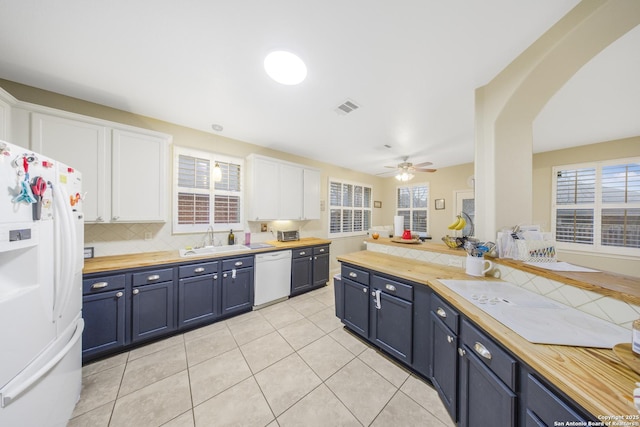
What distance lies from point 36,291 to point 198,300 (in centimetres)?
141

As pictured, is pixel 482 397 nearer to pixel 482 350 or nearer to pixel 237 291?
pixel 482 350

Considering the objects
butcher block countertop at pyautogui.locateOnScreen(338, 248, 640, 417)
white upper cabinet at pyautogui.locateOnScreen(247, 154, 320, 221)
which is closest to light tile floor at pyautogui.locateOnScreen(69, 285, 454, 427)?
butcher block countertop at pyautogui.locateOnScreen(338, 248, 640, 417)

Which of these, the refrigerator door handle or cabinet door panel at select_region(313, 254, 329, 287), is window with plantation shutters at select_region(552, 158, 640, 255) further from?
the refrigerator door handle

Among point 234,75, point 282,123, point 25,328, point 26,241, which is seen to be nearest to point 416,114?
point 282,123

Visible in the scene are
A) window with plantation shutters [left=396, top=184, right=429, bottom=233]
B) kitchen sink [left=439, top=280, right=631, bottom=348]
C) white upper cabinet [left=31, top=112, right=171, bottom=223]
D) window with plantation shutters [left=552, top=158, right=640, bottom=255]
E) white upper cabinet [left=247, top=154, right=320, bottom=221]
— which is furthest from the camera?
window with plantation shutters [left=396, top=184, right=429, bottom=233]

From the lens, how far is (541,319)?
37.8 inches

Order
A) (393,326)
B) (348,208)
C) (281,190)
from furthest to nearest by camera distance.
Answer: (348,208) < (281,190) < (393,326)

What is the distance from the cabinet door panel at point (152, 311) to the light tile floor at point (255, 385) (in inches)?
6.3

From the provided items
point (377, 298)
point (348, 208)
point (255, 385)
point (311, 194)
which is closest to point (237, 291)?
point (255, 385)

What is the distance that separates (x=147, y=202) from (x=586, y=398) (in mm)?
3301

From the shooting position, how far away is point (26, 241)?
1.00m

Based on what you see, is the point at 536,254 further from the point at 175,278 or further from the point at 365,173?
the point at 365,173

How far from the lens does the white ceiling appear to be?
119 centimetres

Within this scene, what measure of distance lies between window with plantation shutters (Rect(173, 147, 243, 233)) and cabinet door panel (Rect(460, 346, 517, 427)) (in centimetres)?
309
